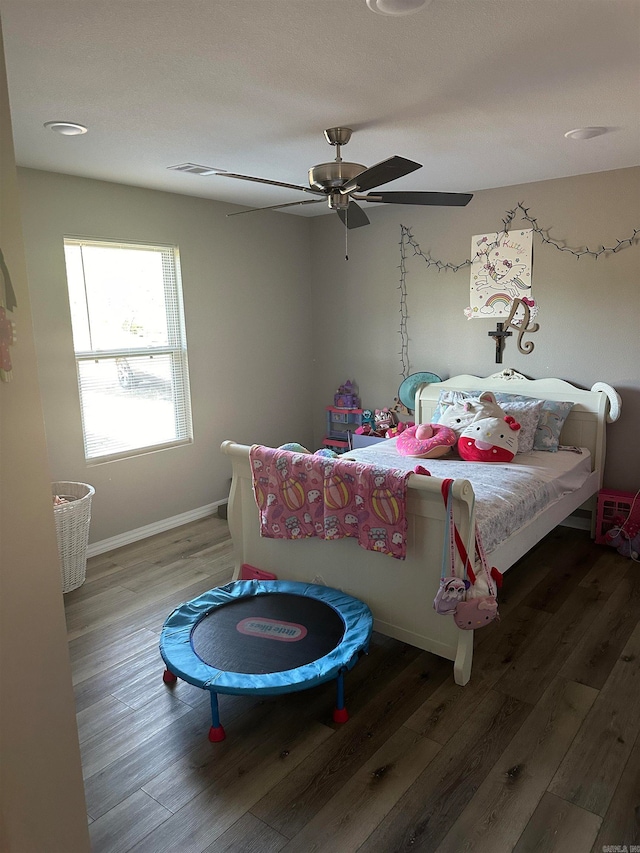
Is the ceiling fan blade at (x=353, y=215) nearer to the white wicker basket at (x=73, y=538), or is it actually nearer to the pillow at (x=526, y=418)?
the pillow at (x=526, y=418)

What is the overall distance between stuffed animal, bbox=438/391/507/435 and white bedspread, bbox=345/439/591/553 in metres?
0.25

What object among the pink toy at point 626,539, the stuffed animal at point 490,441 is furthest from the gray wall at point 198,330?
the pink toy at point 626,539

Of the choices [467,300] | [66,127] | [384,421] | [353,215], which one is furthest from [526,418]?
[66,127]

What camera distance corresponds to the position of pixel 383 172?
88.0 inches

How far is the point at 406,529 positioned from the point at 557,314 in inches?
92.9

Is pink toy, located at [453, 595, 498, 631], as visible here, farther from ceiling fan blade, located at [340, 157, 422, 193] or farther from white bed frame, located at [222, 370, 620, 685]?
ceiling fan blade, located at [340, 157, 422, 193]

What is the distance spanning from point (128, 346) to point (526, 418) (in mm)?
2751

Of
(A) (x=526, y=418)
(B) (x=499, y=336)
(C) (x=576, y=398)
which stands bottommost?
(A) (x=526, y=418)

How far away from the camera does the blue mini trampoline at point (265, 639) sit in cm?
216

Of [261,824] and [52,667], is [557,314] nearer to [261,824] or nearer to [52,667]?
[261,824]

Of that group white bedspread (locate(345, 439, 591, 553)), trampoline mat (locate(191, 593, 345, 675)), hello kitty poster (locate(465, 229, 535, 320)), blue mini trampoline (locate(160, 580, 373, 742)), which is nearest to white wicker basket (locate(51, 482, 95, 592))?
blue mini trampoline (locate(160, 580, 373, 742))

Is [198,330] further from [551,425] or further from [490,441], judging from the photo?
[551,425]

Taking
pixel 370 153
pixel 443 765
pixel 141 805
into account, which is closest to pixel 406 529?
pixel 443 765

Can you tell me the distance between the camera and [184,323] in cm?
439
